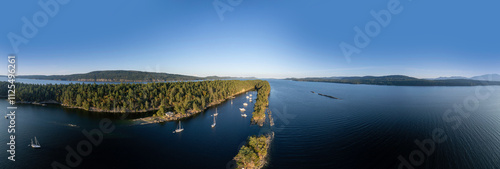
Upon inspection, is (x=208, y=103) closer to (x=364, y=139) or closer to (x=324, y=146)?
(x=324, y=146)

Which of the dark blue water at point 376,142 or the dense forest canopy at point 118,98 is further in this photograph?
the dense forest canopy at point 118,98

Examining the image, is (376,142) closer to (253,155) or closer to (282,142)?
(282,142)

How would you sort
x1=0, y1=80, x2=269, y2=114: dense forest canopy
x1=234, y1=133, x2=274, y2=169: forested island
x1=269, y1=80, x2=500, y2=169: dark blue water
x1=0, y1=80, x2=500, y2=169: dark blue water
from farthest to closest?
x1=0, y1=80, x2=269, y2=114: dense forest canopy, x1=0, y1=80, x2=500, y2=169: dark blue water, x1=269, y1=80, x2=500, y2=169: dark blue water, x1=234, y1=133, x2=274, y2=169: forested island

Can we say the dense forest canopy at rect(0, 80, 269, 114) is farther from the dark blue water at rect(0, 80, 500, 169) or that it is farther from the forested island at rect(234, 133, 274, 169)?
the forested island at rect(234, 133, 274, 169)

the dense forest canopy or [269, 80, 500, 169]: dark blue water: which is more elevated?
the dense forest canopy

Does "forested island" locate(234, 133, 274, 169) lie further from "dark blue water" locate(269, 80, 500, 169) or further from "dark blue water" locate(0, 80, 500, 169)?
"dark blue water" locate(269, 80, 500, 169)

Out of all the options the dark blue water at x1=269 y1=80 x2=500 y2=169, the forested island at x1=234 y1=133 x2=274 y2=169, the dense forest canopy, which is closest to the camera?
the forested island at x1=234 y1=133 x2=274 y2=169

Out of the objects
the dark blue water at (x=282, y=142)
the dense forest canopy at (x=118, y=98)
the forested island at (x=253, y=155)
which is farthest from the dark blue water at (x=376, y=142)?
the dense forest canopy at (x=118, y=98)

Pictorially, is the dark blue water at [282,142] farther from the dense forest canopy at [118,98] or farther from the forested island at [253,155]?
the dense forest canopy at [118,98]

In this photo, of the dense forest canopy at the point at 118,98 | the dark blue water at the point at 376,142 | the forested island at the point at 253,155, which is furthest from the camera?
the dense forest canopy at the point at 118,98

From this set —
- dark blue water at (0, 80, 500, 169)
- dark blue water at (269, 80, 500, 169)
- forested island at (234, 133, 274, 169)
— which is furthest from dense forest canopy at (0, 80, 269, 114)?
dark blue water at (269, 80, 500, 169)

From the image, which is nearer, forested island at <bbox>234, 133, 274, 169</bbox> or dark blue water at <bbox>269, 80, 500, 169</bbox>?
forested island at <bbox>234, 133, 274, 169</bbox>
